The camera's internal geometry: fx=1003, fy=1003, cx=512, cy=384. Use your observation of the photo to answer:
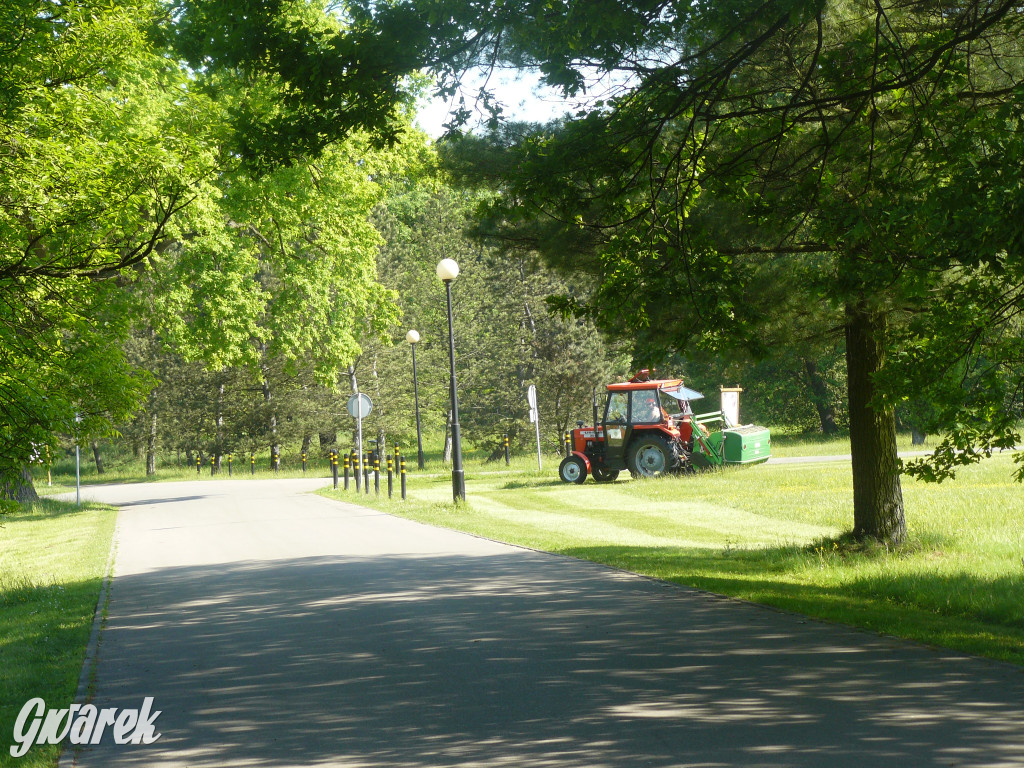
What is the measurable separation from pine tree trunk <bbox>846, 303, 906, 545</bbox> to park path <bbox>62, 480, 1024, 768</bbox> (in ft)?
12.5

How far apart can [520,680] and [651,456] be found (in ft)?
71.2

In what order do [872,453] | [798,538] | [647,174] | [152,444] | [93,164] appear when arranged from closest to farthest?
[647,174]
[93,164]
[872,453]
[798,538]
[152,444]

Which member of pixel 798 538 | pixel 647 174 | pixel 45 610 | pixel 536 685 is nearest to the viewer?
pixel 536 685

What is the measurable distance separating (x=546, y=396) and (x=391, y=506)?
25.2 metres

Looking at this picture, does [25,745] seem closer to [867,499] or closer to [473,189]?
[473,189]

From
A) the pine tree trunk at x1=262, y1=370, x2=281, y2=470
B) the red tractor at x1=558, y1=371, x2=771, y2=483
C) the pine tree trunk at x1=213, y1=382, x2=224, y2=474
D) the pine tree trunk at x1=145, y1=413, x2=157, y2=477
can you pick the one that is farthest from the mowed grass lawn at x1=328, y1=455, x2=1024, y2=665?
the pine tree trunk at x1=145, y1=413, x2=157, y2=477

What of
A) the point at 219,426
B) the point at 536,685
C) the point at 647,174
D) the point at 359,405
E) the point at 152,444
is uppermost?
the point at 647,174

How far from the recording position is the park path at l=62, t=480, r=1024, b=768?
17.1 feet

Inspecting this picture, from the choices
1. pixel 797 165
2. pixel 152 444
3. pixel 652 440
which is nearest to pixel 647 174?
pixel 797 165

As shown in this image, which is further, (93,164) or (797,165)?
(93,164)

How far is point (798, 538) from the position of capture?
15.5m

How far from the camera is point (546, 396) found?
4675 centimetres

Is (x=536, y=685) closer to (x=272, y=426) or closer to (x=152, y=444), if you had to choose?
(x=272, y=426)

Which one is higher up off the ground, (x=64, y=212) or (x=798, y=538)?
(x=64, y=212)
